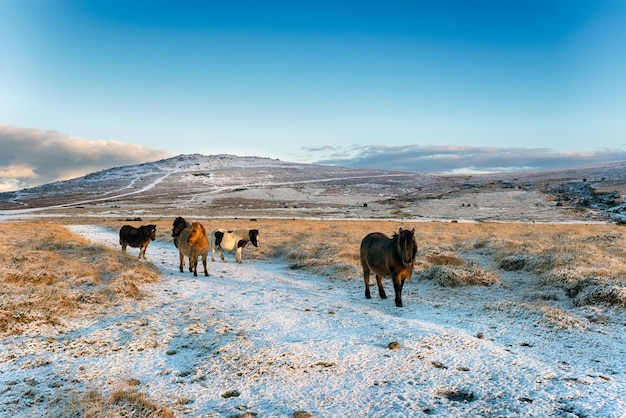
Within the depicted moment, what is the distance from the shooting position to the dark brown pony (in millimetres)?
9953

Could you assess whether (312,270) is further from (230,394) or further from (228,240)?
(230,394)

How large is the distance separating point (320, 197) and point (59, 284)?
104239mm

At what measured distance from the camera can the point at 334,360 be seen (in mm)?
6633

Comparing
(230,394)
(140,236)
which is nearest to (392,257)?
(230,394)

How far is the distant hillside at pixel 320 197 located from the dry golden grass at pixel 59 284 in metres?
53.0

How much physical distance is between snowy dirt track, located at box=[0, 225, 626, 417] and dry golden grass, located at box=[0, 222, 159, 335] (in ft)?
2.64

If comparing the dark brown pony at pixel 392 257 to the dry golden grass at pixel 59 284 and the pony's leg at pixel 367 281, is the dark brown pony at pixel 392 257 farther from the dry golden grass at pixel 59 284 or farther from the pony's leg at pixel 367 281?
the dry golden grass at pixel 59 284

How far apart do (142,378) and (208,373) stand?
105 cm

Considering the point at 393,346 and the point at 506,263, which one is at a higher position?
the point at 393,346

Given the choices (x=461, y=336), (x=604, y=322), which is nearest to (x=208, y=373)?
(x=461, y=336)

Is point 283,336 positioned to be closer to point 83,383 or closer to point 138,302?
point 83,383

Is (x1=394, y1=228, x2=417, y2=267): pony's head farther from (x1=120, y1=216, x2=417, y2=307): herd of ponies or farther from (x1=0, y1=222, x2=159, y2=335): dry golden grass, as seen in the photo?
(x1=0, y1=222, x2=159, y2=335): dry golden grass

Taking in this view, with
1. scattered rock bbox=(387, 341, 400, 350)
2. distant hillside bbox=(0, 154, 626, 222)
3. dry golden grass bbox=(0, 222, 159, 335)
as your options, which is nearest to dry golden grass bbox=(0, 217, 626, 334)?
dry golden grass bbox=(0, 222, 159, 335)

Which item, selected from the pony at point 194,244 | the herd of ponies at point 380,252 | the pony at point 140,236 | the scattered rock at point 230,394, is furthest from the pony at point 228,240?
the scattered rock at point 230,394
